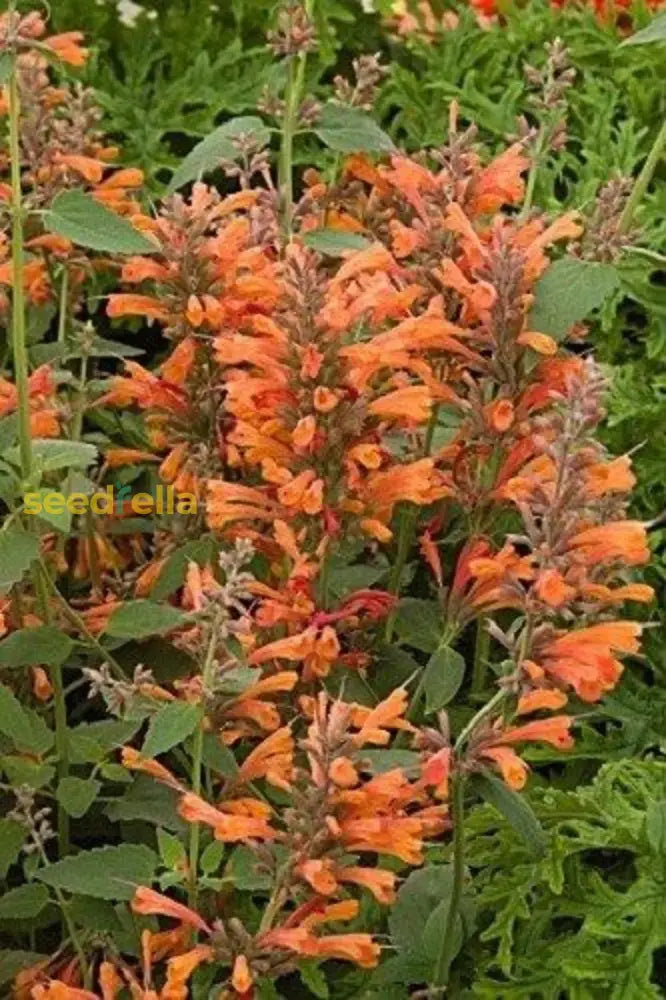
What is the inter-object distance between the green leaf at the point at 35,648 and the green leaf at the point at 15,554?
55mm

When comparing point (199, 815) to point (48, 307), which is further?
point (48, 307)

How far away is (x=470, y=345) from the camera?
1.07 meters

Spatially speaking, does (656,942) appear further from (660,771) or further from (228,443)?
(228,443)

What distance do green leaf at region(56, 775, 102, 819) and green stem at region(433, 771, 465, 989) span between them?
20cm

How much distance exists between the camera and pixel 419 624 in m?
1.12

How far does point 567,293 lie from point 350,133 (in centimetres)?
28

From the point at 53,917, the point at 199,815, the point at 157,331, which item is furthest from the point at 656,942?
the point at 157,331

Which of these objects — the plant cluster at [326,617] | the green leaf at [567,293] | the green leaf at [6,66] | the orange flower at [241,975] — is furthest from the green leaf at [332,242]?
the orange flower at [241,975]

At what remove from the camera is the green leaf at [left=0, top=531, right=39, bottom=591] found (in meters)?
0.95

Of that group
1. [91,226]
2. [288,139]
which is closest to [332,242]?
[288,139]

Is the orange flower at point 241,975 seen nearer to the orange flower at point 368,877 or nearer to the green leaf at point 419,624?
the orange flower at point 368,877

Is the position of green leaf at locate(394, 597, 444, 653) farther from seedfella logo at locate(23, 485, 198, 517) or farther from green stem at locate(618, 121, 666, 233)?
green stem at locate(618, 121, 666, 233)

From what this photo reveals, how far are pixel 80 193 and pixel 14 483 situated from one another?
0.53 feet

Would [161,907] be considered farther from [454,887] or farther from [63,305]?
[63,305]
